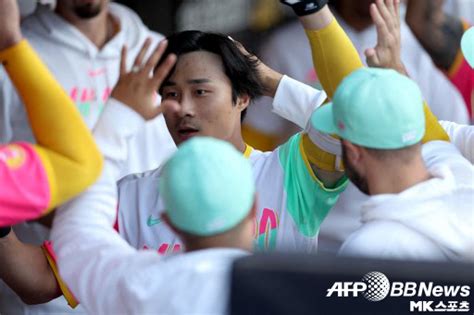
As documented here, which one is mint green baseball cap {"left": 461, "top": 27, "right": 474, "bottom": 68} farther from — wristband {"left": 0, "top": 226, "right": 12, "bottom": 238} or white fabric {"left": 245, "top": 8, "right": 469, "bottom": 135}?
white fabric {"left": 245, "top": 8, "right": 469, "bottom": 135}

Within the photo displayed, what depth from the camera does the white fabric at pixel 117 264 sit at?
1641 millimetres

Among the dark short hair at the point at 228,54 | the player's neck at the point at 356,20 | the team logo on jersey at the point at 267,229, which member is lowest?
the player's neck at the point at 356,20

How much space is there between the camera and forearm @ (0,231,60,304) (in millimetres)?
2023

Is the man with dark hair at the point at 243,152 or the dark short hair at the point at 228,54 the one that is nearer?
the man with dark hair at the point at 243,152

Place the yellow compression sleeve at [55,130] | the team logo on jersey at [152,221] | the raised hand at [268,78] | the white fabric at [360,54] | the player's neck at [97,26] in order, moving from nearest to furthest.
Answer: the yellow compression sleeve at [55,130] < the team logo on jersey at [152,221] < the raised hand at [268,78] < the player's neck at [97,26] < the white fabric at [360,54]

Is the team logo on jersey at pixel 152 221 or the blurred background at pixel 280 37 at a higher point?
the team logo on jersey at pixel 152 221

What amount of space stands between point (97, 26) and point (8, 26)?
54.0 inches

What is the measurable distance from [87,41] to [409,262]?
1.64 metres

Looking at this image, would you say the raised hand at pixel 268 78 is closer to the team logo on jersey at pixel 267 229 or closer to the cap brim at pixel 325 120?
the team logo on jersey at pixel 267 229

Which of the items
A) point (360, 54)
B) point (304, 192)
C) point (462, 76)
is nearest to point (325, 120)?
point (304, 192)

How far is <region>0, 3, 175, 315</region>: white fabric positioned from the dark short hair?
Answer: 626mm

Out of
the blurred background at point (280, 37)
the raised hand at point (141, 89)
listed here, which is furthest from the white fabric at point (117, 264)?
the blurred background at point (280, 37)

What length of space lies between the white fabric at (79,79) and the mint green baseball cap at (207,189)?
4.06 ft

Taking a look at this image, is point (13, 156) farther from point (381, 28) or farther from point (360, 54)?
point (360, 54)
